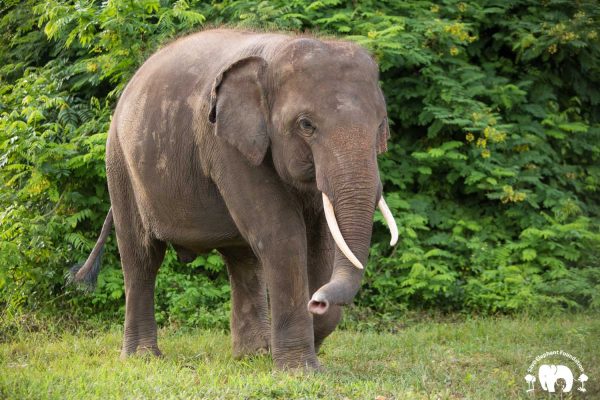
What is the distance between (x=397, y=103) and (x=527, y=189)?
5.71ft

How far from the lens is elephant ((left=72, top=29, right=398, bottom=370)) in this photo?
6.70 metres

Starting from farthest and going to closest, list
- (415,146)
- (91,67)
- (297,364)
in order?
(415,146)
(91,67)
(297,364)

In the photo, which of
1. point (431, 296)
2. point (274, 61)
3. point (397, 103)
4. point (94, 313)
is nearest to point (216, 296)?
point (94, 313)

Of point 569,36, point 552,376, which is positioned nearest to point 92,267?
point 552,376

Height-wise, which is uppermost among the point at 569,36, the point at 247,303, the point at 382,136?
the point at 382,136

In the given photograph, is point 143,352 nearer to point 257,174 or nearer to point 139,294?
point 139,294

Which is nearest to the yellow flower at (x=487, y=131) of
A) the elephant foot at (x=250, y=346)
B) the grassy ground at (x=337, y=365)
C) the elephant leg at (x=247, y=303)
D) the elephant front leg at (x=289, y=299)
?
the grassy ground at (x=337, y=365)

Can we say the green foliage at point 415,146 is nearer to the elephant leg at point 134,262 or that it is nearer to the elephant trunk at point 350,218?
the elephant leg at point 134,262

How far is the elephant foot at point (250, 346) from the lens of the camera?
8578mm

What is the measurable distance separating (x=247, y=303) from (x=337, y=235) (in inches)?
96.3

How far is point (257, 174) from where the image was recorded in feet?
24.1

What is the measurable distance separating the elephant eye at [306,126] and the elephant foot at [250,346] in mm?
2372

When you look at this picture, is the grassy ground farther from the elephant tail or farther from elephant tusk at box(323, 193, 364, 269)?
elephant tusk at box(323, 193, 364, 269)

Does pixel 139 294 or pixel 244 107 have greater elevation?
pixel 244 107
